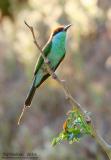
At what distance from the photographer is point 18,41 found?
9.51 meters

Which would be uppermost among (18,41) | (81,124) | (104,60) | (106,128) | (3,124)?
(18,41)

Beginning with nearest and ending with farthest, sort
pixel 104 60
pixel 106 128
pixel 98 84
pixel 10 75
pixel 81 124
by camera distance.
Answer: pixel 81 124
pixel 106 128
pixel 98 84
pixel 104 60
pixel 10 75

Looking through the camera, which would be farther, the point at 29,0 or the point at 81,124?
the point at 29,0

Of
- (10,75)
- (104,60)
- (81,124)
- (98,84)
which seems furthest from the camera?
(10,75)

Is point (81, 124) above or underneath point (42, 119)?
underneath

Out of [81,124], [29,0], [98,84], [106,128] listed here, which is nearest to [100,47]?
[98,84]

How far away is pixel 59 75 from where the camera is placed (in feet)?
27.7

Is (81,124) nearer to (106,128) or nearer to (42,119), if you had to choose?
(106,128)

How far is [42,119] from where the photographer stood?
8.70m

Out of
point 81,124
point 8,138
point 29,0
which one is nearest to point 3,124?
point 8,138

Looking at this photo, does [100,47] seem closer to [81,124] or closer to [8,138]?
[8,138]

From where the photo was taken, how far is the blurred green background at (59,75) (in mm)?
7926

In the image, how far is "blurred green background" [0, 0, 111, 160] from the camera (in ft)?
26.0

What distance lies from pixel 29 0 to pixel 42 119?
10.7 ft
